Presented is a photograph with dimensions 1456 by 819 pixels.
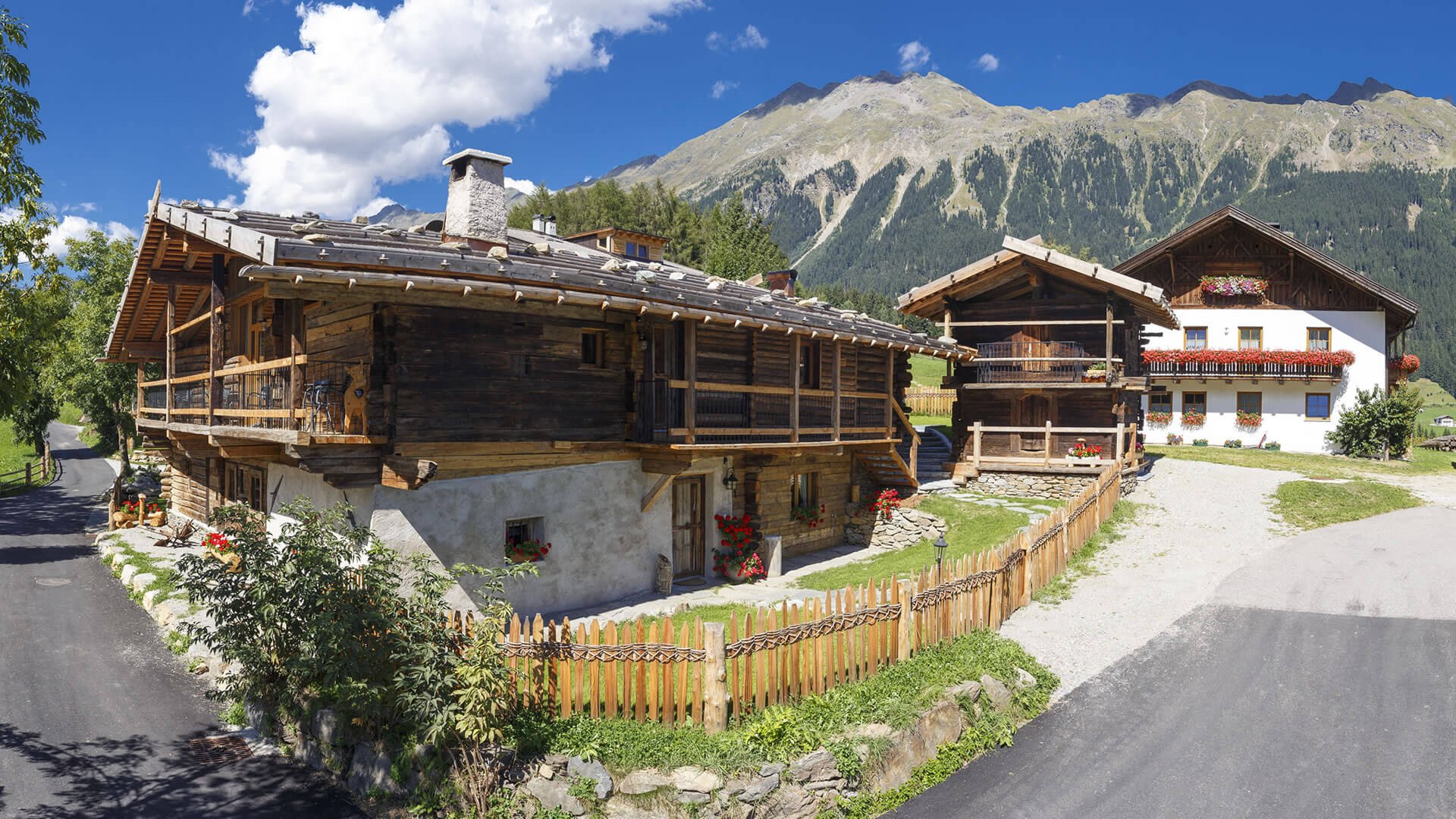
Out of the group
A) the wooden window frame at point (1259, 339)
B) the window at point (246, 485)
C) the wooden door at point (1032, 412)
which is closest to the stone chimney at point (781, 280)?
the wooden door at point (1032, 412)

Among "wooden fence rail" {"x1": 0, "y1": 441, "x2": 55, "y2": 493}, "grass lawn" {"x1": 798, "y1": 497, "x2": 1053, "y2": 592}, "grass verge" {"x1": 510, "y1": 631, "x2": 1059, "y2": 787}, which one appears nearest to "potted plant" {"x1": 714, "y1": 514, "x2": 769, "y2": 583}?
"grass lawn" {"x1": 798, "y1": 497, "x2": 1053, "y2": 592}

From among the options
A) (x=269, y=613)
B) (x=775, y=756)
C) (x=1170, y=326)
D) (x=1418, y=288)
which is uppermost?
(x=1418, y=288)

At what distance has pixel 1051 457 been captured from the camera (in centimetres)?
2509

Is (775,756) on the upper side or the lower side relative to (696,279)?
lower

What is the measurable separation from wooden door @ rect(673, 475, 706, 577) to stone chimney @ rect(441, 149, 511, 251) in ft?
21.5

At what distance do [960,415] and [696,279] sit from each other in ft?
38.9

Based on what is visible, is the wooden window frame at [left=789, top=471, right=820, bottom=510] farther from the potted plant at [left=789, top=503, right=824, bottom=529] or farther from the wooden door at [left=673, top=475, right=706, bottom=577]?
the wooden door at [left=673, top=475, right=706, bottom=577]

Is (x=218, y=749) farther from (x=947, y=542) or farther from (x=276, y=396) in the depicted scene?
(x=947, y=542)

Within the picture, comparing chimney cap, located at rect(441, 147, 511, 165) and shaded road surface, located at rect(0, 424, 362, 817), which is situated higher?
chimney cap, located at rect(441, 147, 511, 165)

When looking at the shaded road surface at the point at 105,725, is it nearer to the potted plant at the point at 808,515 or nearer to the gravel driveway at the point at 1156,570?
the gravel driveway at the point at 1156,570

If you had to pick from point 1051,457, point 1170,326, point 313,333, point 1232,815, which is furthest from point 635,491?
point 1170,326

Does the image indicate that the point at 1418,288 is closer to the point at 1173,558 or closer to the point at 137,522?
the point at 1173,558

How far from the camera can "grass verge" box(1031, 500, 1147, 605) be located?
49.4 feet

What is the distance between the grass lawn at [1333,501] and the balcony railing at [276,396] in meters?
21.3
